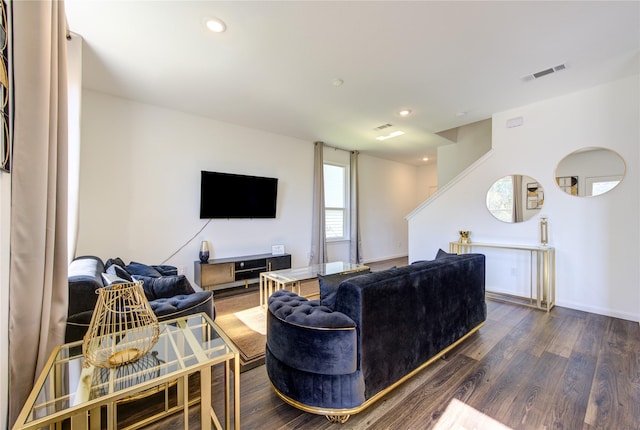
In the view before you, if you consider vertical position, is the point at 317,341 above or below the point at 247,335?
above

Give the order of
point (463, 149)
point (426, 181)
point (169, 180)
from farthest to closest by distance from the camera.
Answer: point (426, 181), point (463, 149), point (169, 180)

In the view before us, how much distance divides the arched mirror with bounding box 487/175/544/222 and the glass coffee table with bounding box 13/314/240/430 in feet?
13.9

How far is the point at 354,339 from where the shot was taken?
154cm

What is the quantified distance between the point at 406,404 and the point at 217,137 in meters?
4.35

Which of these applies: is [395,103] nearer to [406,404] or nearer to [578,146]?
[578,146]

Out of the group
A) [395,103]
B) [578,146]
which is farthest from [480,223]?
[395,103]

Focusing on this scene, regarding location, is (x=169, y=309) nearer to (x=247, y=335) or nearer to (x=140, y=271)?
(x=247, y=335)

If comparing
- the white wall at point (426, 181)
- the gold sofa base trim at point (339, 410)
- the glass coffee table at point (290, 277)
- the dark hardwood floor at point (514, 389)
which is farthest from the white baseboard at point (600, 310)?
the white wall at point (426, 181)

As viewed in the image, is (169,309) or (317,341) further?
(169,309)

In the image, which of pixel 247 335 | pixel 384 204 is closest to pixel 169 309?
pixel 247 335

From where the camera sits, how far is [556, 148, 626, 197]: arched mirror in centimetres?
318

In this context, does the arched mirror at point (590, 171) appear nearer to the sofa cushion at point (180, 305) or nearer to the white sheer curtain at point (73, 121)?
the sofa cushion at point (180, 305)

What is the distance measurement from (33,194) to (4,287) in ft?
1.29

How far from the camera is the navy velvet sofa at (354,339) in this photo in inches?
60.9
